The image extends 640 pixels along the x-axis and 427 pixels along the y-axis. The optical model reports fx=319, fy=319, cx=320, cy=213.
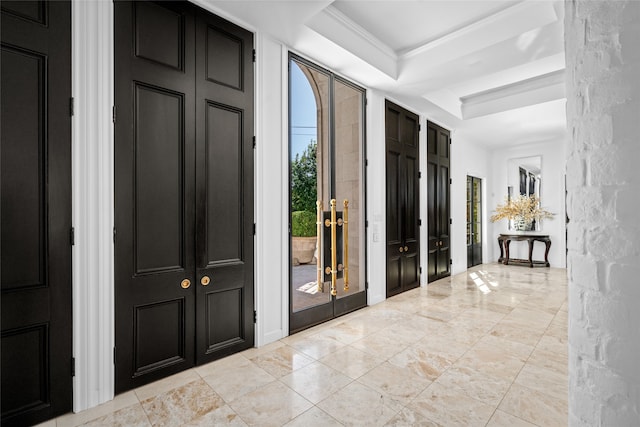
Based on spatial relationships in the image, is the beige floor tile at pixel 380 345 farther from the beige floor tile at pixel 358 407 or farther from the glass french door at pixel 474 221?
the glass french door at pixel 474 221

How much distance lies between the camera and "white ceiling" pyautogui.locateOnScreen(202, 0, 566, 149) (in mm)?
2877

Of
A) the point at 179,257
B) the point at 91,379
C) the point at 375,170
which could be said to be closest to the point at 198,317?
the point at 179,257

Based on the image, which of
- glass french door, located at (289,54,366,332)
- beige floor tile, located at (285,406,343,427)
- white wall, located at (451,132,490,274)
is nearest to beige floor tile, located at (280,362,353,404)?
beige floor tile, located at (285,406,343,427)

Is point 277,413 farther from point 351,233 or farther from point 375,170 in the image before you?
point 375,170

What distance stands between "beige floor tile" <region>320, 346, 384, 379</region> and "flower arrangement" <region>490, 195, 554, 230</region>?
21.1ft

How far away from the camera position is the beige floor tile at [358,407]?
1897 millimetres

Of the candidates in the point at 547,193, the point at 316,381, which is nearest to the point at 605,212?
the point at 316,381

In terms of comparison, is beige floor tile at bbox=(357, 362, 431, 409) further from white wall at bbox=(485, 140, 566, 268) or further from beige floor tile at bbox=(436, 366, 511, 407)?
white wall at bbox=(485, 140, 566, 268)

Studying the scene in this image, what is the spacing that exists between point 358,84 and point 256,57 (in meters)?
1.66

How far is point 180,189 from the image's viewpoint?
2475mm

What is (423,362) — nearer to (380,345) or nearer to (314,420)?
(380,345)

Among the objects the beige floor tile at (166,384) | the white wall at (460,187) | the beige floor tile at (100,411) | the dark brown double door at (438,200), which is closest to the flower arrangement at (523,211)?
the white wall at (460,187)

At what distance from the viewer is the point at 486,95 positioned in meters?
5.51

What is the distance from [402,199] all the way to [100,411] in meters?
4.20
